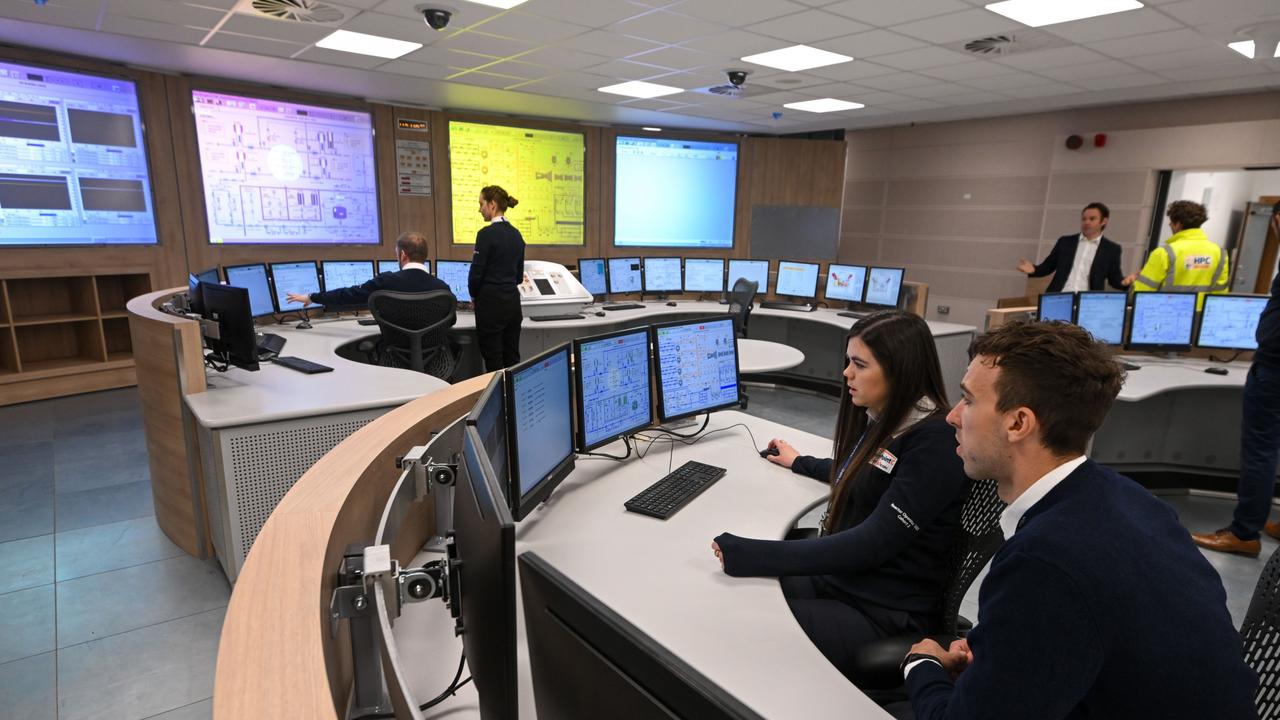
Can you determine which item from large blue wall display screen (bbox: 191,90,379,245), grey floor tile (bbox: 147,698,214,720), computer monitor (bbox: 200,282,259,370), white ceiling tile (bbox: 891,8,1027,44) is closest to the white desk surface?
grey floor tile (bbox: 147,698,214,720)

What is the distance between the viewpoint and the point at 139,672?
2.08 meters

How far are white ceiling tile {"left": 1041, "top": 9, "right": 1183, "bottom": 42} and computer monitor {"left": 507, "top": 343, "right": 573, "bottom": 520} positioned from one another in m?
3.87

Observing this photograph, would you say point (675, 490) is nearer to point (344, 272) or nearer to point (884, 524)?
point (884, 524)

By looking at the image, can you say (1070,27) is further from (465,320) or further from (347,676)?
(347,676)

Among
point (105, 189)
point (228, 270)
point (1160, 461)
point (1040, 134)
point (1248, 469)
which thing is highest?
point (1040, 134)

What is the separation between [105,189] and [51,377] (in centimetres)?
151

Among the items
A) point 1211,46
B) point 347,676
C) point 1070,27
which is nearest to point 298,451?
point 347,676

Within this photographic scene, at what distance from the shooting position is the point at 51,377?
5.06 metres

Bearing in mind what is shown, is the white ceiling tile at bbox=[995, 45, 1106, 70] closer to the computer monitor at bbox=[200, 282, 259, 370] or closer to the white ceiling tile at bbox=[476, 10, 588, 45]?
the white ceiling tile at bbox=[476, 10, 588, 45]

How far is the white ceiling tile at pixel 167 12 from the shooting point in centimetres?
366

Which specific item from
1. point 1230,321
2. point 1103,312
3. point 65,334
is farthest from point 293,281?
point 1230,321

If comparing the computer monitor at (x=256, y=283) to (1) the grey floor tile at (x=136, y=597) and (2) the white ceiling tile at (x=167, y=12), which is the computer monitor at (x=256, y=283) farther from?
(1) the grey floor tile at (x=136, y=597)

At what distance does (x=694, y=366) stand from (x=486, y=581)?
5.21 feet

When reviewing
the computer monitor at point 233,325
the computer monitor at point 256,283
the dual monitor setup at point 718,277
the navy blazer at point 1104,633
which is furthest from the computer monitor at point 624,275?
the navy blazer at point 1104,633
